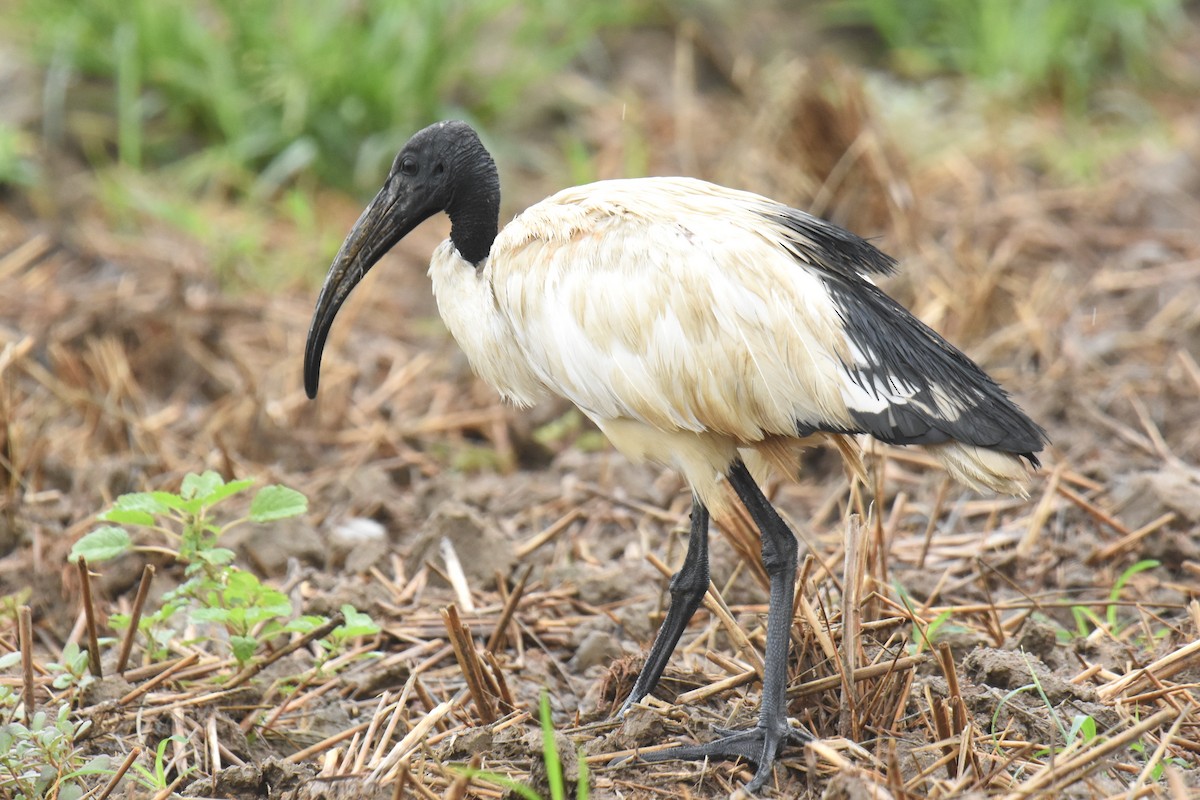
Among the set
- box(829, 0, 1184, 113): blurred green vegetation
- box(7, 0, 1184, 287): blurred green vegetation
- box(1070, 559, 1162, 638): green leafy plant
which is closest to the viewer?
box(1070, 559, 1162, 638): green leafy plant

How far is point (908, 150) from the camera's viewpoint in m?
8.30

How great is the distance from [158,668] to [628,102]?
A: 19.9 feet

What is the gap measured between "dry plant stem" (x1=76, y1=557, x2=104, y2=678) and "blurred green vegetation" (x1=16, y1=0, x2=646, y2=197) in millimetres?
4623

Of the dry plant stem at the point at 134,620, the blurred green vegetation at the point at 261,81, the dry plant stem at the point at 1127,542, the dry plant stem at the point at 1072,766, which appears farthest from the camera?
the blurred green vegetation at the point at 261,81

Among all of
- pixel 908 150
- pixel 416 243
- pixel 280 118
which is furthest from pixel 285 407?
pixel 908 150

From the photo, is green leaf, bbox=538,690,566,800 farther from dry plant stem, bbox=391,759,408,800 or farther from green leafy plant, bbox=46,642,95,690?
green leafy plant, bbox=46,642,95,690

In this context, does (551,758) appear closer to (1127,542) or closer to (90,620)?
(90,620)

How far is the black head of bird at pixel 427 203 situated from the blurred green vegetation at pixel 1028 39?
6448mm

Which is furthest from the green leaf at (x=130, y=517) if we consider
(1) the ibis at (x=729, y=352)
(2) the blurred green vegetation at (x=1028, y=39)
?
(2) the blurred green vegetation at (x=1028, y=39)

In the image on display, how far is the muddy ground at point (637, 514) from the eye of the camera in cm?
329

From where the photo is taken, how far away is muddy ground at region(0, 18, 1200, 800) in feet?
10.8

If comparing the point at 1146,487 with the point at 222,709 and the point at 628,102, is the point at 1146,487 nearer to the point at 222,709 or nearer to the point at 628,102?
the point at 222,709

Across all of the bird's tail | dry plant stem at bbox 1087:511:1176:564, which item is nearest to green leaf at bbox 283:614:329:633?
the bird's tail

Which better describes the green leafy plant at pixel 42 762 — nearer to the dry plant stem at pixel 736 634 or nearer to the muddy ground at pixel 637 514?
the muddy ground at pixel 637 514
